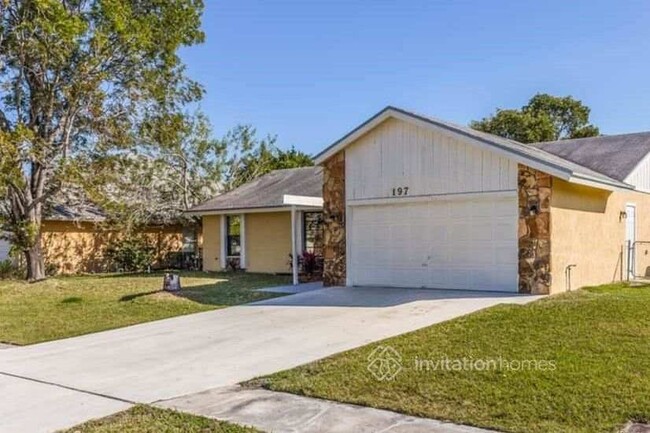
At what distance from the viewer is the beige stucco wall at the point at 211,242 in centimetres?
2250

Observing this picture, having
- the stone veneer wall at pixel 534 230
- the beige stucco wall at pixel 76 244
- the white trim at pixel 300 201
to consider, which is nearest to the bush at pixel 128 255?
the beige stucco wall at pixel 76 244

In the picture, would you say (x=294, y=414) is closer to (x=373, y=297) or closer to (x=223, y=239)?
(x=373, y=297)

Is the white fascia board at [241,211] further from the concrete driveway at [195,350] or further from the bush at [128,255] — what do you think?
the concrete driveway at [195,350]

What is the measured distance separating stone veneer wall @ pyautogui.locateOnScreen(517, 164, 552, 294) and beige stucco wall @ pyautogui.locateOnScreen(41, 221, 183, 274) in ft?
60.7

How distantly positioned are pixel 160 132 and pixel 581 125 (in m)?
34.2

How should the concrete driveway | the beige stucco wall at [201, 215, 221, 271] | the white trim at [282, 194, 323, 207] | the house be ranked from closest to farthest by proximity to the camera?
the concrete driveway, the white trim at [282, 194, 323, 207], the beige stucco wall at [201, 215, 221, 271], the house

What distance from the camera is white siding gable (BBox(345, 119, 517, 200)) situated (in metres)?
12.6

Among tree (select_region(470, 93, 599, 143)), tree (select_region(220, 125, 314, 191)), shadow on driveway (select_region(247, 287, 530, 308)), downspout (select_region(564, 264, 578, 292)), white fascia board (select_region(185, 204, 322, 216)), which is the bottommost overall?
shadow on driveway (select_region(247, 287, 530, 308))

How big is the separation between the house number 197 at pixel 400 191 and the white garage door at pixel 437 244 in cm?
29

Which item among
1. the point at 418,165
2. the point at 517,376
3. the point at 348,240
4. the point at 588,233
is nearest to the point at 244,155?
the point at 348,240

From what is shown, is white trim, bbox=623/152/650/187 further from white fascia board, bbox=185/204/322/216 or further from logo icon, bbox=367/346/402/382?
logo icon, bbox=367/346/402/382

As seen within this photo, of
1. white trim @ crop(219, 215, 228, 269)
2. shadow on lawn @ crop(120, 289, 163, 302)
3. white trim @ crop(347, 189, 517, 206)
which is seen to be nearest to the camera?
white trim @ crop(347, 189, 517, 206)

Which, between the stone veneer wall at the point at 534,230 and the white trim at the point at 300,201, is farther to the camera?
the white trim at the point at 300,201

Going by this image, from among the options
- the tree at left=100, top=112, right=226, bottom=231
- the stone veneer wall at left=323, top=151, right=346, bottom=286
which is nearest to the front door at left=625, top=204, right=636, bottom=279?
the stone veneer wall at left=323, top=151, right=346, bottom=286
